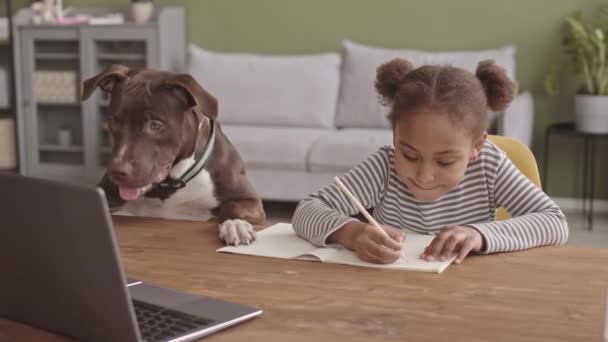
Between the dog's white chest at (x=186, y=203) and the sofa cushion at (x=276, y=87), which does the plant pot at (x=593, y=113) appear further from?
the dog's white chest at (x=186, y=203)

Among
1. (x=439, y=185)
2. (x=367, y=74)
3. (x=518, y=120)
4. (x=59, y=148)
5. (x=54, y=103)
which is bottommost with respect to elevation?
(x=59, y=148)

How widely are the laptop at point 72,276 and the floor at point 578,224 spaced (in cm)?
268

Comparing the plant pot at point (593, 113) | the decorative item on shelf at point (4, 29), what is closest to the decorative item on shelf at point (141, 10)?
the decorative item on shelf at point (4, 29)

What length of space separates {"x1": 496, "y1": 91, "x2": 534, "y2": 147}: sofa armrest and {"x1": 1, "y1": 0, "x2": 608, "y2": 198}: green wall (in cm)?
26

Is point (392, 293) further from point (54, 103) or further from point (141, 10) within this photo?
point (54, 103)

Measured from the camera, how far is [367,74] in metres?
4.52

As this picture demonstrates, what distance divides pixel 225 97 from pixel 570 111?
1.92 m

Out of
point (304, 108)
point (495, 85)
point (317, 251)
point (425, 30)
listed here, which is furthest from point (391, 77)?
point (425, 30)

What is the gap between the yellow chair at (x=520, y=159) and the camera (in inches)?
64.2

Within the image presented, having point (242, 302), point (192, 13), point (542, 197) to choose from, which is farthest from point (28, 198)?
point (192, 13)

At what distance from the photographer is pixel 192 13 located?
5.16 meters

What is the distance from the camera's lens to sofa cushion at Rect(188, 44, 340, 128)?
4.59m

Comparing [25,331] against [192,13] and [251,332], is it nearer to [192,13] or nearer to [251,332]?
[251,332]

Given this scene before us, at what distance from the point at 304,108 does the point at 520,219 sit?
331 cm
